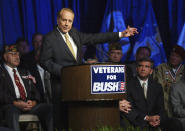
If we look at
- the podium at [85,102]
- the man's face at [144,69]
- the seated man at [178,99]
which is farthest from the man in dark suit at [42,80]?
the podium at [85,102]

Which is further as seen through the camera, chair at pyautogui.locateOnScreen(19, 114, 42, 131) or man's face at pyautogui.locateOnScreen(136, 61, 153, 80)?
man's face at pyautogui.locateOnScreen(136, 61, 153, 80)

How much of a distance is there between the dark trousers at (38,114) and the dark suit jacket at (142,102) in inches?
35.8

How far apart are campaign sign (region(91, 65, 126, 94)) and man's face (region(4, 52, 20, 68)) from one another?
2.09m

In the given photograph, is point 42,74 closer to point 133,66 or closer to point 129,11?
point 133,66

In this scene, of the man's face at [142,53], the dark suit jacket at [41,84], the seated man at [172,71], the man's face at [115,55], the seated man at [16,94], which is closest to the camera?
the seated man at [16,94]

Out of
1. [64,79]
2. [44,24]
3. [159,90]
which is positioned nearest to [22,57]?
[44,24]

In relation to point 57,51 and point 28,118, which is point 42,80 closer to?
point 28,118

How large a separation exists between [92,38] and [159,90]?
156 cm

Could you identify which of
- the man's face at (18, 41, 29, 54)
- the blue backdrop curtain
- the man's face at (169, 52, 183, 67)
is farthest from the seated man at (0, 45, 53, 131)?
the man's face at (169, 52, 183, 67)

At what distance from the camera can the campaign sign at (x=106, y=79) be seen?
10.1 ft

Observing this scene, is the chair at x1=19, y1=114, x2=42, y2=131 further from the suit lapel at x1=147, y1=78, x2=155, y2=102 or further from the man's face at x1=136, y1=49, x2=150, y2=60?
the man's face at x1=136, y1=49, x2=150, y2=60

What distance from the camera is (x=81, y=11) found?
671 cm

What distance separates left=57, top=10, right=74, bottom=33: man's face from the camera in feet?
11.9

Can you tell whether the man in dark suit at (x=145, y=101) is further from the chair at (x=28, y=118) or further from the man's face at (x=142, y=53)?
the chair at (x=28, y=118)
